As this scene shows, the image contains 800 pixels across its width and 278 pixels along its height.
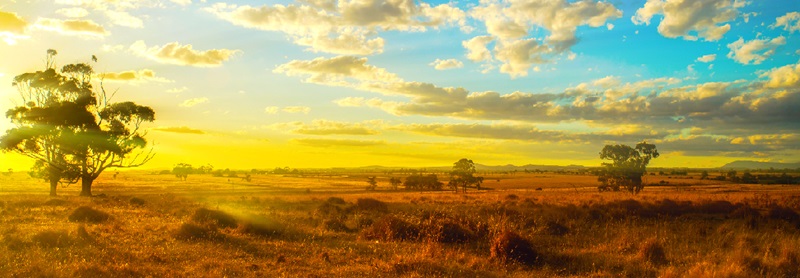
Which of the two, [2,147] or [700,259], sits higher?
[2,147]

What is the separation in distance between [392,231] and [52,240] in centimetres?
908

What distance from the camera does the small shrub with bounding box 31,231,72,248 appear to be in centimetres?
1270

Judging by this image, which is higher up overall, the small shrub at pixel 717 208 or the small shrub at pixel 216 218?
the small shrub at pixel 216 218

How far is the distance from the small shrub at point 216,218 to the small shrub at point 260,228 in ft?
3.78

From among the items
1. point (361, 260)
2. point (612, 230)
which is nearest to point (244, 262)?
point (361, 260)

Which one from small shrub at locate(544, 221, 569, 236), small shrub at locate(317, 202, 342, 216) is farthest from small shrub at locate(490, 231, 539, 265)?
small shrub at locate(317, 202, 342, 216)

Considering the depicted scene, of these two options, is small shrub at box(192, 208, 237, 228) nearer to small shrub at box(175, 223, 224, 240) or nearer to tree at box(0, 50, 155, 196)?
small shrub at box(175, 223, 224, 240)

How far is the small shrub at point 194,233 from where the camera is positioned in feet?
47.9

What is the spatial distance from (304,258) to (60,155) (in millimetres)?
40812

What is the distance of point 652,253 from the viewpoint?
38.9 feet

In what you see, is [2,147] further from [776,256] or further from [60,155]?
[776,256]

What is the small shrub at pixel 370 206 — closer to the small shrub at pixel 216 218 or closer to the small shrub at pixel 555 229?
the small shrub at pixel 216 218

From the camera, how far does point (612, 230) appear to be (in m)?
17.2

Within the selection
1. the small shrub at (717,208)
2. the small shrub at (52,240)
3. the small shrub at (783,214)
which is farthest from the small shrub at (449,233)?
the small shrub at (717,208)
